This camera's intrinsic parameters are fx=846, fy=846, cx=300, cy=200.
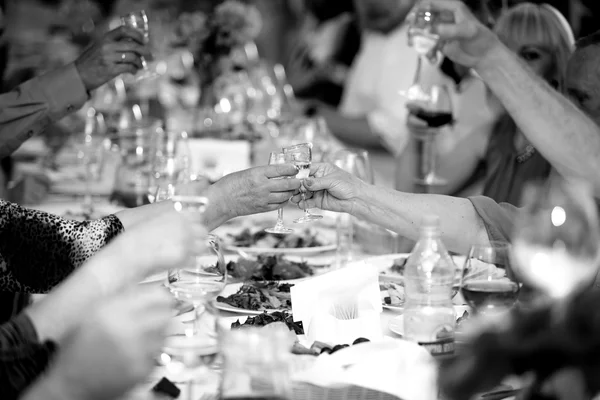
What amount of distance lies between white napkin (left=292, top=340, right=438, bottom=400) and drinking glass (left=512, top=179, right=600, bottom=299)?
0.86 feet

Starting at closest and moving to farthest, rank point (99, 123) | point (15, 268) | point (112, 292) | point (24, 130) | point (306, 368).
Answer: point (112, 292) < point (306, 368) < point (15, 268) < point (24, 130) < point (99, 123)

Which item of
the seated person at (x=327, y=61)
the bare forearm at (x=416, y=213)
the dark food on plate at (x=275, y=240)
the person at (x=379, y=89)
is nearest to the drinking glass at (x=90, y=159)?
the dark food on plate at (x=275, y=240)

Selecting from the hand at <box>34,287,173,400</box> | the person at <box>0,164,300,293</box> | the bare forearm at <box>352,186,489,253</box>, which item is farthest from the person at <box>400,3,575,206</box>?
the hand at <box>34,287,173,400</box>

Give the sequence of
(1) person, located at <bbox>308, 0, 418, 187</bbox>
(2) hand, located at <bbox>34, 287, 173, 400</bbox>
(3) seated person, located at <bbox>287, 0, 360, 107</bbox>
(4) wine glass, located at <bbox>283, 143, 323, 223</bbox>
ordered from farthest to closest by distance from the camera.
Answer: (3) seated person, located at <bbox>287, 0, 360, 107</bbox> → (1) person, located at <bbox>308, 0, 418, 187</bbox> → (4) wine glass, located at <bbox>283, 143, 323, 223</bbox> → (2) hand, located at <bbox>34, 287, 173, 400</bbox>

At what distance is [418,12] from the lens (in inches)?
99.7

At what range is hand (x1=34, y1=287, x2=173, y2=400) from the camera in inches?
39.5

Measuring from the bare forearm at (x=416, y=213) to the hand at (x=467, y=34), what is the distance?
547mm

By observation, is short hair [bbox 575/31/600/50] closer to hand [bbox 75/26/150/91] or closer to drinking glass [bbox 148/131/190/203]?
drinking glass [bbox 148/131/190/203]

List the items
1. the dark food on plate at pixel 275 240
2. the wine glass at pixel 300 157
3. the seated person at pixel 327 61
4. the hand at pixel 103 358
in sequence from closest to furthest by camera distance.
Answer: the hand at pixel 103 358 → the wine glass at pixel 300 157 → the dark food on plate at pixel 275 240 → the seated person at pixel 327 61

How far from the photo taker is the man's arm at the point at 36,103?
9.16 ft

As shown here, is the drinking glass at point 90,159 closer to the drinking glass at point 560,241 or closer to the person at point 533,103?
the person at point 533,103

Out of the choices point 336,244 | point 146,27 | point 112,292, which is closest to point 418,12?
point 336,244

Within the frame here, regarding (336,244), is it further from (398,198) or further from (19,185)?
(19,185)

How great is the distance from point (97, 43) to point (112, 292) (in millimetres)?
1836
